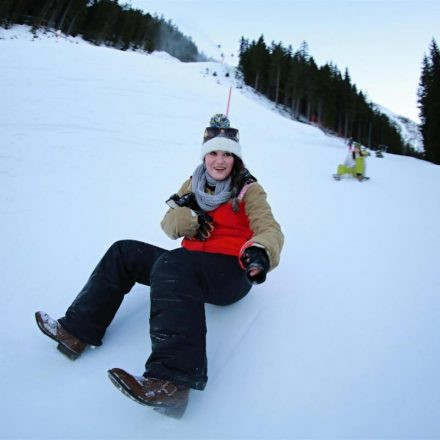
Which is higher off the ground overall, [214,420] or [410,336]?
[410,336]

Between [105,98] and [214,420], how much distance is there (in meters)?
9.16

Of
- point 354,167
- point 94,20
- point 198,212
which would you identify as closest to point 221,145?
point 198,212

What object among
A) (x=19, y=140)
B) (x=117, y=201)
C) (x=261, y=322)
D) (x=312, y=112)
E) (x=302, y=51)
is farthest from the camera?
(x=302, y=51)

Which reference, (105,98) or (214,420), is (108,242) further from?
(105,98)

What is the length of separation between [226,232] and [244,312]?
49cm

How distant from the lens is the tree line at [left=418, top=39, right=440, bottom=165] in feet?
102

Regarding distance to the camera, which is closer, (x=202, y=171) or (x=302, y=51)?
(x=202, y=171)

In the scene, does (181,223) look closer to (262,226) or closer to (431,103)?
(262,226)

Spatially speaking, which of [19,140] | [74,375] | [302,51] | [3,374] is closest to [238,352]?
[74,375]

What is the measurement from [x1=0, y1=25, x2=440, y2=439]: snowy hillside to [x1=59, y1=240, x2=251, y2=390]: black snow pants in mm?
170

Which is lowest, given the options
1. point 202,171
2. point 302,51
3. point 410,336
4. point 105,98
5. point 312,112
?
point 410,336

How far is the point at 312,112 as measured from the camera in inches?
1661

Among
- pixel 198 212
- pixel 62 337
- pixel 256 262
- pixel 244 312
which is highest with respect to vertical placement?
pixel 198 212

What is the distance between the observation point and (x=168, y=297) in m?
1.37
